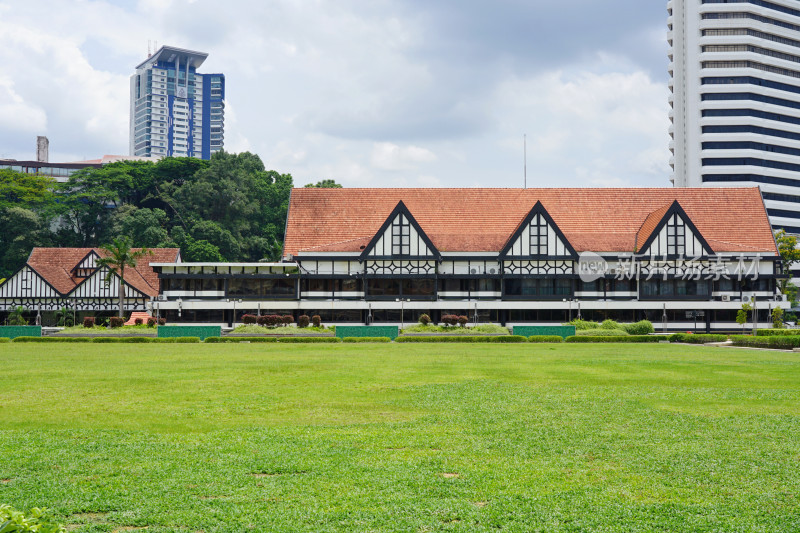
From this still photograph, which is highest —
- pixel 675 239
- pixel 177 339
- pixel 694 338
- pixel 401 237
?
pixel 401 237

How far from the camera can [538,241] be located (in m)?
58.0

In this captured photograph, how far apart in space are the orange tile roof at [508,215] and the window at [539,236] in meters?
3.27

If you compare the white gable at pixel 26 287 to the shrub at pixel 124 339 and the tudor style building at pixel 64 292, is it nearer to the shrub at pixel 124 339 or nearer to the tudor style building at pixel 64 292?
the tudor style building at pixel 64 292

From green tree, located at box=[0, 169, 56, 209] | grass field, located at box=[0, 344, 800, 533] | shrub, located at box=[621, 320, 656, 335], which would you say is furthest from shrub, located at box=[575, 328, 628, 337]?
green tree, located at box=[0, 169, 56, 209]

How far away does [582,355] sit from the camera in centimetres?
3012

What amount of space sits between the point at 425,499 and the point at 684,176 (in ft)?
350

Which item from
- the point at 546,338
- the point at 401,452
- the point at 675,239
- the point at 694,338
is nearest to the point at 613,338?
the point at 546,338

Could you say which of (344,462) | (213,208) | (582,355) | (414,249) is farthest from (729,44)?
(344,462)

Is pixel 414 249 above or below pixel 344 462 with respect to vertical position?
above

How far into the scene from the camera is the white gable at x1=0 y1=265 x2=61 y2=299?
208ft

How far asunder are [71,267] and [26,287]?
5.35 meters

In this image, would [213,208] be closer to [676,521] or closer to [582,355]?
[582,355]

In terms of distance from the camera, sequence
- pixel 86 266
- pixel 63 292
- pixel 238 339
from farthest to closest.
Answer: pixel 86 266 → pixel 63 292 → pixel 238 339

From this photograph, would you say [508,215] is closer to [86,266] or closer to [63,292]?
[86,266]
